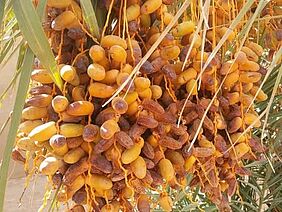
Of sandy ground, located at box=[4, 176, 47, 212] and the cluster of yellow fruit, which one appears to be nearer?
the cluster of yellow fruit

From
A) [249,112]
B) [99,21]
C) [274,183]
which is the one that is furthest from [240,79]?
[274,183]

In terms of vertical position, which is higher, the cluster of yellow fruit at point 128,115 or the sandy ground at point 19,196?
the cluster of yellow fruit at point 128,115

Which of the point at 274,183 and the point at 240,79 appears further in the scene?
the point at 274,183

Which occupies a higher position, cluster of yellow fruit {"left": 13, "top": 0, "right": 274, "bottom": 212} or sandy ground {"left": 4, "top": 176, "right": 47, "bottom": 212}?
cluster of yellow fruit {"left": 13, "top": 0, "right": 274, "bottom": 212}

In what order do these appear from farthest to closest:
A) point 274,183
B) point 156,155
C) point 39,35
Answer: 1. point 274,183
2. point 156,155
3. point 39,35

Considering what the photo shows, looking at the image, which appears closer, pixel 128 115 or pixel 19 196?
pixel 128 115

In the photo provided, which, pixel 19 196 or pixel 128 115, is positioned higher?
pixel 128 115

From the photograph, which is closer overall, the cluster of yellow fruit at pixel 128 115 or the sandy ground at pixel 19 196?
the cluster of yellow fruit at pixel 128 115

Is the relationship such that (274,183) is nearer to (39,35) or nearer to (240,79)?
(240,79)
